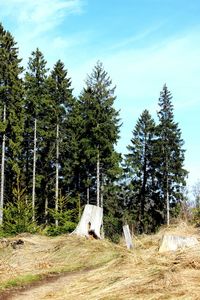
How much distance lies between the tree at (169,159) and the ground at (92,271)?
99.0 ft

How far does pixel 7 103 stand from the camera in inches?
1501

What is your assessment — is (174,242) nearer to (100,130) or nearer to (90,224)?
(90,224)

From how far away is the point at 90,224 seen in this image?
54.9 feet

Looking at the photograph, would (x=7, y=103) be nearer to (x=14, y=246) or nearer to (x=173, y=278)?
(x=14, y=246)

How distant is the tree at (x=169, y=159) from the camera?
45375 millimetres

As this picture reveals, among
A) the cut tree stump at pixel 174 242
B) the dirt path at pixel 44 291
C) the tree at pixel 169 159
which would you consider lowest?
the dirt path at pixel 44 291

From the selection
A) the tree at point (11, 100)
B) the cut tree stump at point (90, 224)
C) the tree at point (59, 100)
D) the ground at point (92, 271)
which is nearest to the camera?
the ground at point (92, 271)

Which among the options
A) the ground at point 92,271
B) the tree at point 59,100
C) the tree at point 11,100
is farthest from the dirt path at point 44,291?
the tree at point 59,100

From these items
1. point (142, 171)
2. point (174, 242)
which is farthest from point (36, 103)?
point (174, 242)

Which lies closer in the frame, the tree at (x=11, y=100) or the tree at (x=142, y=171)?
the tree at (x=11, y=100)

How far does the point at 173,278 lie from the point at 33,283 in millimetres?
4420

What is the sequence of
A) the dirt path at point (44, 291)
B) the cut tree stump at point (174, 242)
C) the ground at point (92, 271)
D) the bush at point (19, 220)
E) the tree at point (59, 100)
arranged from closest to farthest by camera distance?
1. the ground at point (92, 271)
2. the dirt path at point (44, 291)
3. the cut tree stump at point (174, 242)
4. the bush at point (19, 220)
5. the tree at point (59, 100)

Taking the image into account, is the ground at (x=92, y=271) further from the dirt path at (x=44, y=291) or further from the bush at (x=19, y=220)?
the bush at (x=19, y=220)

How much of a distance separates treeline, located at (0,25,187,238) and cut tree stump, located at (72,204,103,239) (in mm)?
21067
